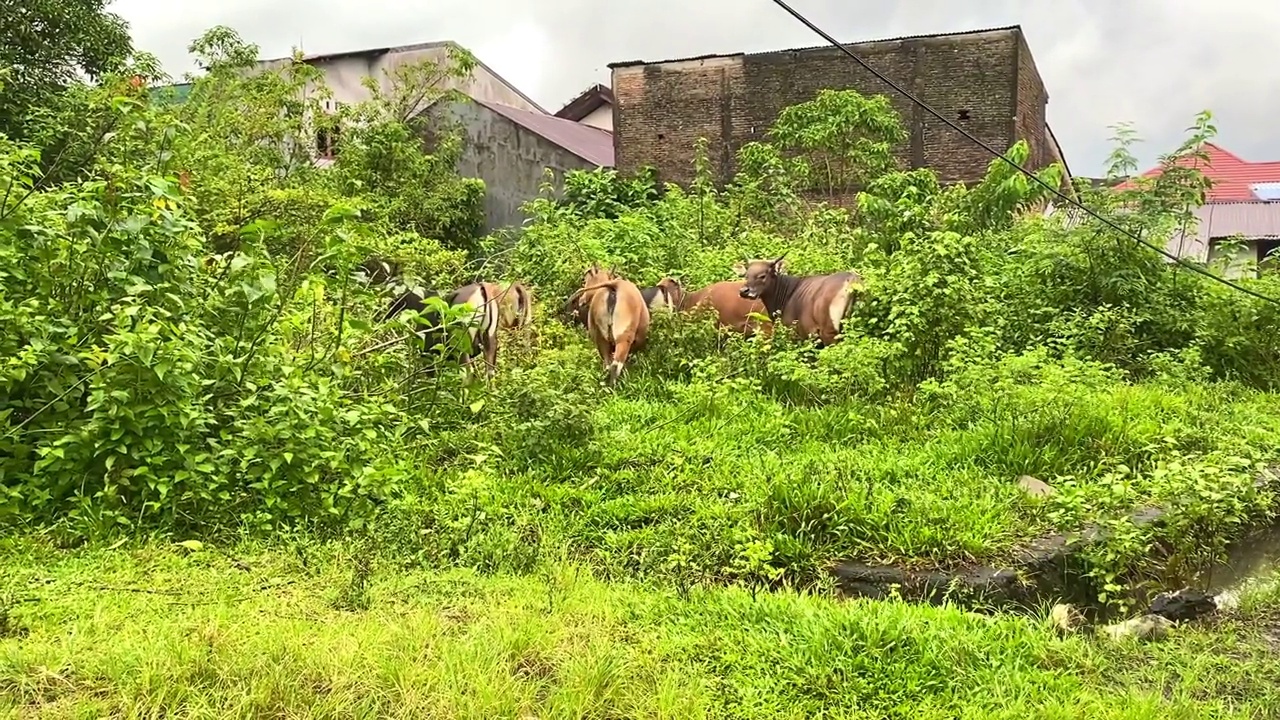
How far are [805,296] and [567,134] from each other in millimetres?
13833

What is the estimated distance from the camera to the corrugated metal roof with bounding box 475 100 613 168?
18547 millimetres

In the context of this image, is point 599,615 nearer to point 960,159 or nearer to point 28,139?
point 28,139

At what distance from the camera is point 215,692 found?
Answer: 2488mm

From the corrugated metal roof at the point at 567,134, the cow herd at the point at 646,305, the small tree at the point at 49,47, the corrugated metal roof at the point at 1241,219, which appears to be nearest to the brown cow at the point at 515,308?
the cow herd at the point at 646,305

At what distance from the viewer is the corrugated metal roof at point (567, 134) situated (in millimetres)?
18547

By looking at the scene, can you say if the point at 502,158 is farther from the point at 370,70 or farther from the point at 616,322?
the point at 616,322

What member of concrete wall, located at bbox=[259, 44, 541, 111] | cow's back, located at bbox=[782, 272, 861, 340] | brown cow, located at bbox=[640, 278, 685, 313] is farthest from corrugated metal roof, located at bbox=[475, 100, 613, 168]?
cow's back, located at bbox=[782, 272, 861, 340]

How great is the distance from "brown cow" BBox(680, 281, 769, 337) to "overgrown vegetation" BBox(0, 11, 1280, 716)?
0.42 m

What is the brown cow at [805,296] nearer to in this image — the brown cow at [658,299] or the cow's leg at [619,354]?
the brown cow at [658,299]

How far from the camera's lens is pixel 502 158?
720 inches

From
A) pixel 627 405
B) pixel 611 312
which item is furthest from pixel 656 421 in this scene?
pixel 611 312

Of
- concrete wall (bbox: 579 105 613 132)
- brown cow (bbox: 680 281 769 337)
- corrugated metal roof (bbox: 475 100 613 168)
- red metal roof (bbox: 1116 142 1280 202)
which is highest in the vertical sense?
concrete wall (bbox: 579 105 613 132)

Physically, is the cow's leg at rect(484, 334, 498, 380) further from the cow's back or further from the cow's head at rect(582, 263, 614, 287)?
the cow's back

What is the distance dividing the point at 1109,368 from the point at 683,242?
5.33 m
